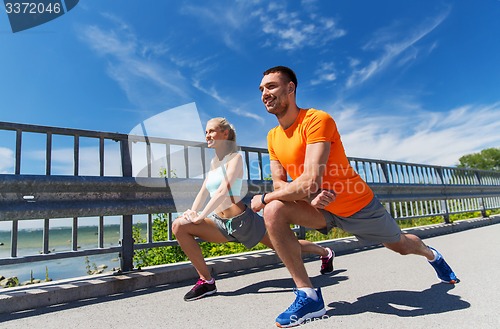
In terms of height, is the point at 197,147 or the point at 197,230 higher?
the point at 197,147

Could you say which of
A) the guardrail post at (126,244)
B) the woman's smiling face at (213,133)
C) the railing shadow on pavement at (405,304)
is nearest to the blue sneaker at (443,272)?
the railing shadow on pavement at (405,304)

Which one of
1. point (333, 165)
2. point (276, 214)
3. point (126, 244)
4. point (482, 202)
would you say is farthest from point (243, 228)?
point (482, 202)

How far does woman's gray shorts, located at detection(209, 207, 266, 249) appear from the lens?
3.17 metres

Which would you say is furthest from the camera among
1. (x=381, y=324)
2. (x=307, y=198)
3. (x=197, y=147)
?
(x=197, y=147)

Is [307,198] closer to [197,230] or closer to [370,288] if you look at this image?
[370,288]

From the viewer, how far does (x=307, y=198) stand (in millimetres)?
2525

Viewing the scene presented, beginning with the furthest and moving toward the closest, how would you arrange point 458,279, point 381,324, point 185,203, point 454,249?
point 454,249, point 185,203, point 458,279, point 381,324

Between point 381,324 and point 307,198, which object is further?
point 307,198

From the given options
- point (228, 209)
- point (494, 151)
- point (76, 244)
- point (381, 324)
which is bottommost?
point (381, 324)

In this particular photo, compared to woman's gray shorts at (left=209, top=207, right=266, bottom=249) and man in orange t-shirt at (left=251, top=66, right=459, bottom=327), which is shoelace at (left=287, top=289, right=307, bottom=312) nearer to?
man in orange t-shirt at (left=251, top=66, right=459, bottom=327)

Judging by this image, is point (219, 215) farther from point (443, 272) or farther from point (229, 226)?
point (443, 272)

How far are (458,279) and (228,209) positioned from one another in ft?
6.88

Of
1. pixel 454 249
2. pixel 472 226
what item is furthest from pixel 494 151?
pixel 454 249

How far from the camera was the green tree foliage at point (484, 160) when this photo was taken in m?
74.2
